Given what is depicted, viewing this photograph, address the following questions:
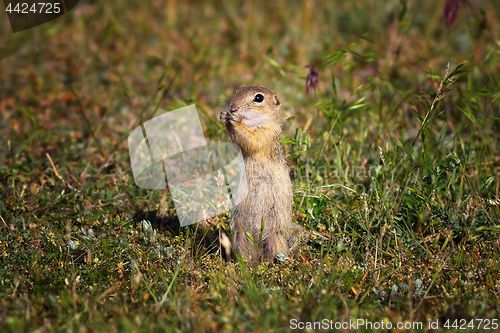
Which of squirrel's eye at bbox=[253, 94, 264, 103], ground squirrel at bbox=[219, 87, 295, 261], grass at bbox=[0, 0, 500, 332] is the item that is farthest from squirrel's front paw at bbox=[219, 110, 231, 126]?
grass at bbox=[0, 0, 500, 332]

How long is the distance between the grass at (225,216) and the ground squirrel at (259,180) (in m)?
0.19

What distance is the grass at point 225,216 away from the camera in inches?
116

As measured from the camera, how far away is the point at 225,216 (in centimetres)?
390

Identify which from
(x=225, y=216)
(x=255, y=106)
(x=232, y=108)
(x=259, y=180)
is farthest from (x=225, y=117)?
(x=225, y=216)

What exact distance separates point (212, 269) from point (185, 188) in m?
1.08

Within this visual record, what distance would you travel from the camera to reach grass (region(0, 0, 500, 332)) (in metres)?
2.94

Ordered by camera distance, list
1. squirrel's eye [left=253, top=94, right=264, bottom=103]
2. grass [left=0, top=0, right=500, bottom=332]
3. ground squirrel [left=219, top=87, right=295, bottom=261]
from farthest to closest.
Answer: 1. squirrel's eye [left=253, top=94, right=264, bottom=103]
2. ground squirrel [left=219, top=87, right=295, bottom=261]
3. grass [left=0, top=0, right=500, bottom=332]

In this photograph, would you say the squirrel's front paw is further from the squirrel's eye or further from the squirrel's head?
the squirrel's eye

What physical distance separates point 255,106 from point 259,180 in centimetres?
50

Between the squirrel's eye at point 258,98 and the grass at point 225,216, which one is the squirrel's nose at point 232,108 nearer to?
the squirrel's eye at point 258,98

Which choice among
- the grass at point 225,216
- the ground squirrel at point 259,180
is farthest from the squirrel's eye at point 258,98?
the grass at point 225,216

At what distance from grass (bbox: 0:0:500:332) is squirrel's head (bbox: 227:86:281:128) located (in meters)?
0.40

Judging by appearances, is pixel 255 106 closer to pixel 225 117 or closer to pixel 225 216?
pixel 225 117

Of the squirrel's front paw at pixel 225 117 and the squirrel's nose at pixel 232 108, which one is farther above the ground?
the squirrel's nose at pixel 232 108
